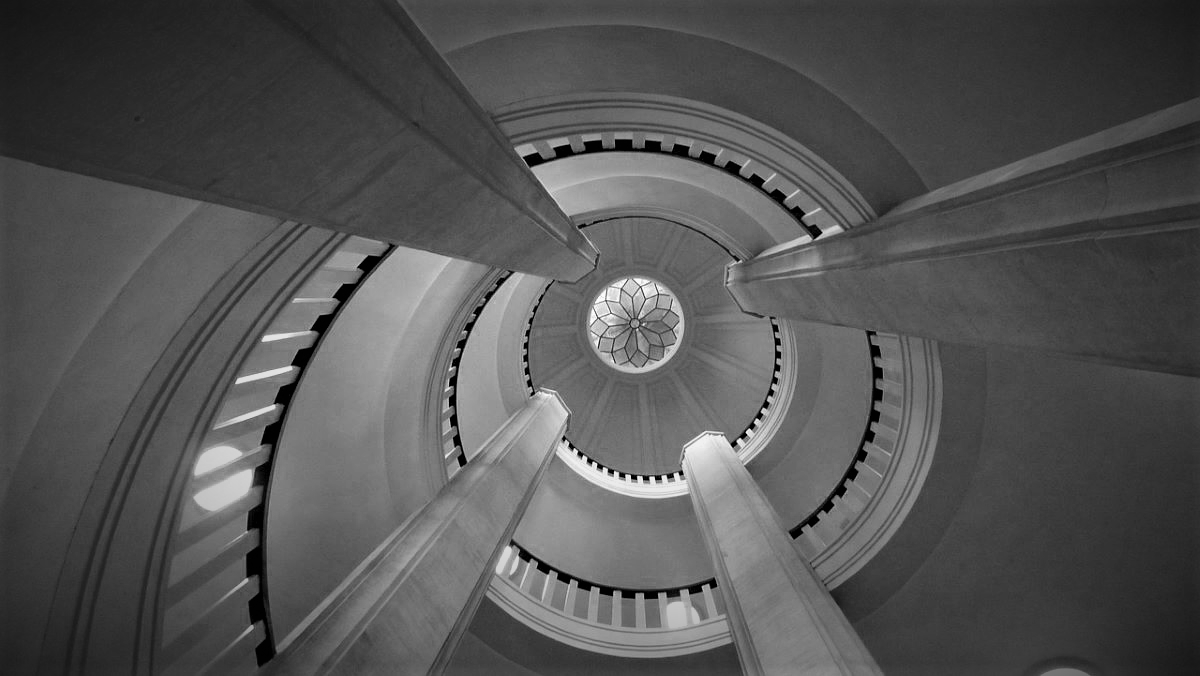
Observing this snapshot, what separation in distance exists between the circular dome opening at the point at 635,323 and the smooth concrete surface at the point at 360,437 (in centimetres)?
852

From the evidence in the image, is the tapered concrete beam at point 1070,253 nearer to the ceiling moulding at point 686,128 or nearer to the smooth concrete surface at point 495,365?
the ceiling moulding at point 686,128

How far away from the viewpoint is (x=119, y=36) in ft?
4.48

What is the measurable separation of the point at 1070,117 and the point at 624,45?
2830 millimetres

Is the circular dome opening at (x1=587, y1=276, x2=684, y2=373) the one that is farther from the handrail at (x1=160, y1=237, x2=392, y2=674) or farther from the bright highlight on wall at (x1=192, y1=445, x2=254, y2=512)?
the bright highlight on wall at (x1=192, y1=445, x2=254, y2=512)

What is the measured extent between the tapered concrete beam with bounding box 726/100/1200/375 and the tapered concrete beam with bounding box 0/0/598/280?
2.48 metres

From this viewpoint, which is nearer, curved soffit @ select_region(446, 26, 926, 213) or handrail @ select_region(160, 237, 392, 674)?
curved soffit @ select_region(446, 26, 926, 213)

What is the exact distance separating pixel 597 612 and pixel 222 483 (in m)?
5.87

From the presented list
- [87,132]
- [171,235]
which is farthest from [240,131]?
[171,235]

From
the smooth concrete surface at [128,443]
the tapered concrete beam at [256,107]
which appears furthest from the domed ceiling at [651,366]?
the tapered concrete beam at [256,107]

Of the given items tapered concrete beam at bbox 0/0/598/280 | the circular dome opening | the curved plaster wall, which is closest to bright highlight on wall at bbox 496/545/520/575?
the curved plaster wall

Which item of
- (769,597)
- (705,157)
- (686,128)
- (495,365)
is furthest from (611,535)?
(686,128)

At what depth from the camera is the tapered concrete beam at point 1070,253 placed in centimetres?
185

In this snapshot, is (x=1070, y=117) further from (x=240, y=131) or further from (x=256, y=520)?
(x=256, y=520)

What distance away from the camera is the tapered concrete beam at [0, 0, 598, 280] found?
4.40 ft
